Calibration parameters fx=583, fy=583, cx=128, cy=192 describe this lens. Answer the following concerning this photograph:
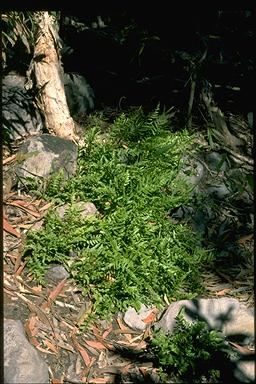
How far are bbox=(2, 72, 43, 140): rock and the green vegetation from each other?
63 centimetres

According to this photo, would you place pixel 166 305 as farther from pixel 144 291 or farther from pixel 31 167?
pixel 31 167

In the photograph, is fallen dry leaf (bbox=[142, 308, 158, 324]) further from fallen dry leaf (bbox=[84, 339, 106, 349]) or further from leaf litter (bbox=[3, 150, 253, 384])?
fallen dry leaf (bbox=[84, 339, 106, 349])

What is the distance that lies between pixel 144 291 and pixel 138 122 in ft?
6.32

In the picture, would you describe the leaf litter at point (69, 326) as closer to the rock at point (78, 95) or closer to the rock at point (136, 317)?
the rock at point (136, 317)

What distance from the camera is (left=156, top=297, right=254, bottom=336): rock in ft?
10.5

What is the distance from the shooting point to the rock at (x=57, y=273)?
3.60m

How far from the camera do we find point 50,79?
186 inches

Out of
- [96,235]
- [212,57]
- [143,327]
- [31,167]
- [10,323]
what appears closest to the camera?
[10,323]

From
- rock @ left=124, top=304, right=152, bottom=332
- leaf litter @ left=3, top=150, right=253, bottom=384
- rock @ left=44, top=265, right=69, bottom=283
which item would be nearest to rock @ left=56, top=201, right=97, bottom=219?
leaf litter @ left=3, top=150, right=253, bottom=384

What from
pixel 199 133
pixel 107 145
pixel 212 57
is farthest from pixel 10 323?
pixel 212 57

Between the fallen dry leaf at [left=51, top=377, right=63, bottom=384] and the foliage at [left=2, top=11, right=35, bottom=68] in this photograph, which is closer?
the fallen dry leaf at [left=51, top=377, right=63, bottom=384]

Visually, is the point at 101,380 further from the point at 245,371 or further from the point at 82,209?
the point at 82,209

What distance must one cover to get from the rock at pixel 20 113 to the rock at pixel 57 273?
159cm

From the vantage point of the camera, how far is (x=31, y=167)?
171 inches
